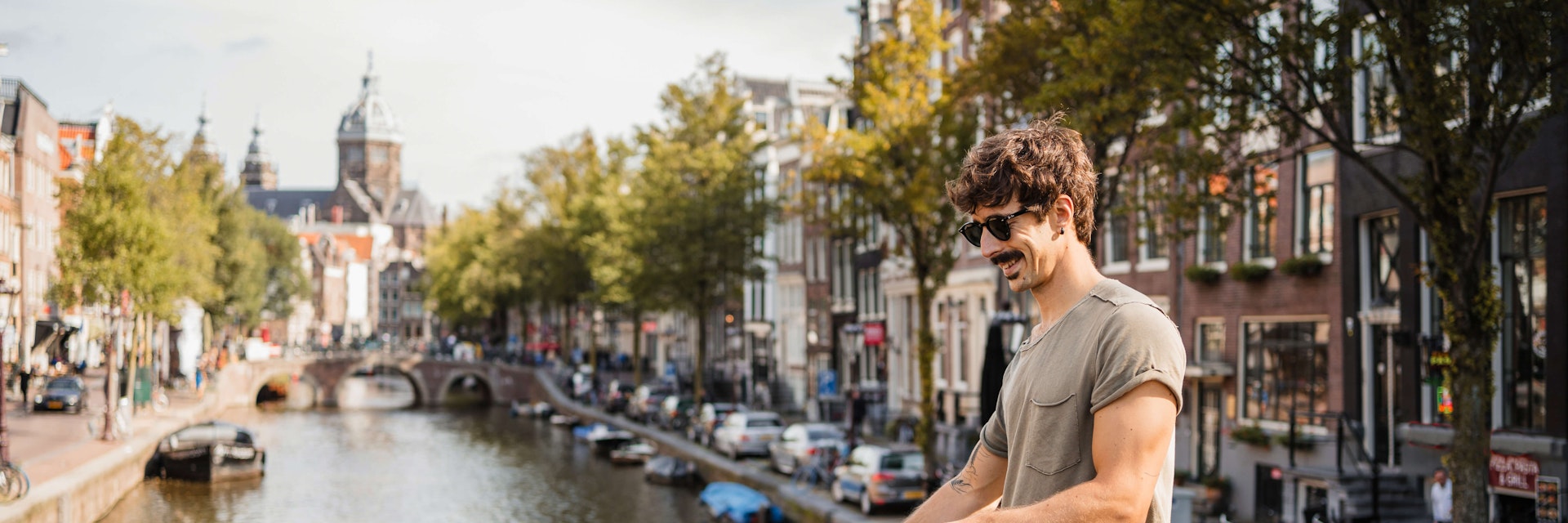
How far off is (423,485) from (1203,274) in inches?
970

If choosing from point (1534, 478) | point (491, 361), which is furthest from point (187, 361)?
point (1534, 478)

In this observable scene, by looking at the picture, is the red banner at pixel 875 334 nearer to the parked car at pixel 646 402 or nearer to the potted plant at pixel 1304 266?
the parked car at pixel 646 402

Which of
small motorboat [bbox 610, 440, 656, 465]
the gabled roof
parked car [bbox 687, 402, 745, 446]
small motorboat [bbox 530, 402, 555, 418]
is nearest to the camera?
parked car [bbox 687, 402, 745, 446]

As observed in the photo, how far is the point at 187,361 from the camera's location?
252 ft

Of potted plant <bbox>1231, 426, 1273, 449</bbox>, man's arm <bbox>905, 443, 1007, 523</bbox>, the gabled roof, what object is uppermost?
the gabled roof

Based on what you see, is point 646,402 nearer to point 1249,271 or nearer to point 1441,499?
point 1249,271

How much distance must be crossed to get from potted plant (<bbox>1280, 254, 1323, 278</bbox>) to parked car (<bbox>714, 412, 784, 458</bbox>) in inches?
657

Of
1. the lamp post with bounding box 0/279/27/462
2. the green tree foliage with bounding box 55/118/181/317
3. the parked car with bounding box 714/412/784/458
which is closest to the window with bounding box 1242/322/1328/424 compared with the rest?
the parked car with bounding box 714/412/784/458

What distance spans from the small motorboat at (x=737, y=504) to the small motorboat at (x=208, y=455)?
15.7 meters

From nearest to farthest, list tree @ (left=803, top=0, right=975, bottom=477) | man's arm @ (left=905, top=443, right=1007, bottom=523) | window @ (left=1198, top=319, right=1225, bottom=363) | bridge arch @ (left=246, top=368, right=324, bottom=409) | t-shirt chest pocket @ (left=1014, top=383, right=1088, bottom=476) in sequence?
1. t-shirt chest pocket @ (left=1014, top=383, right=1088, bottom=476)
2. man's arm @ (left=905, top=443, right=1007, bottom=523)
3. tree @ (left=803, top=0, right=975, bottom=477)
4. window @ (left=1198, top=319, right=1225, bottom=363)
5. bridge arch @ (left=246, top=368, right=324, bottom=409)

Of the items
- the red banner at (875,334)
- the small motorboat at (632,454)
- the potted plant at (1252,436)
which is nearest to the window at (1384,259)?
the potted plant at (1252,436)

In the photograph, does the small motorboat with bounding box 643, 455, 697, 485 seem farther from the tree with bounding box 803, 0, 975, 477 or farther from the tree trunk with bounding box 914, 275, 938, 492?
the tree trunk with bounding box 914, 275, 938, 492

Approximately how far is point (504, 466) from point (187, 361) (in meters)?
36.2

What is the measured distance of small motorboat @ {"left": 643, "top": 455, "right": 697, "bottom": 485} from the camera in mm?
39844
